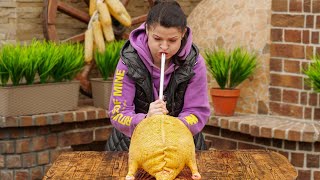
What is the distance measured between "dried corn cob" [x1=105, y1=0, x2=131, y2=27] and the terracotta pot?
88 cm

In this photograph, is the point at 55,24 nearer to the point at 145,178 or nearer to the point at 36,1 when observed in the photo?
the point at 36,1

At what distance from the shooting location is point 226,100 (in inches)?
206

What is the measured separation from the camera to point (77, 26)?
5.66m

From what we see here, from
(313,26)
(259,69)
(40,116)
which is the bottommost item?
(40,116)

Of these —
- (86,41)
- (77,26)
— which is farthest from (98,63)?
(77,26)

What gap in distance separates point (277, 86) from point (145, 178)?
10.1ft

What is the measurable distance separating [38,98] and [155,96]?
2084 millimetres

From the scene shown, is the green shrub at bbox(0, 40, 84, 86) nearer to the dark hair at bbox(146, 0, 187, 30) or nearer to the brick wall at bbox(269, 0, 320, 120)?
the brick wall at bbox(269, 0, 320, 120)

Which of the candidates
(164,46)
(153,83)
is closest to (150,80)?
(153,83)

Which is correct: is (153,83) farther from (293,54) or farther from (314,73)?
(293,54)

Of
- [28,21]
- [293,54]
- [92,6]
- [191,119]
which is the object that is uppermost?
[92,6]

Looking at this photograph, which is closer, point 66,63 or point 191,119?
point 191,119

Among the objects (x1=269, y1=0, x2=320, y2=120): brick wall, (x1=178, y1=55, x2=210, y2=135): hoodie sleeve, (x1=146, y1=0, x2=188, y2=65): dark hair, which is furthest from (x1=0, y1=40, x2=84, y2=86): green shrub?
(x1=146, y1=0, x2=188, y2=65): dark hair

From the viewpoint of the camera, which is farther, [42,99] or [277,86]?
[277,86]
